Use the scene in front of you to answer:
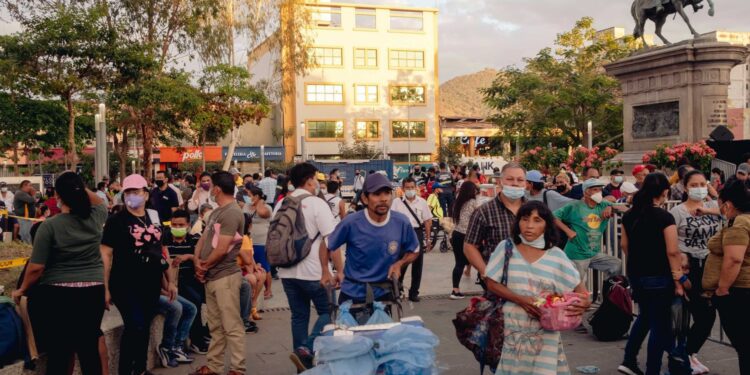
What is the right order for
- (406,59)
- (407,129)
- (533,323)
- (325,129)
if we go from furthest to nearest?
(406,59) < (407,129) < (325,129) < (533,323)

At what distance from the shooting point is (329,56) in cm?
6269

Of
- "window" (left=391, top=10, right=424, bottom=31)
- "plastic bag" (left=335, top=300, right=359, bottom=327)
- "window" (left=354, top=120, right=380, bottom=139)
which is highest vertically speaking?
"window" (left=391, top=10, right=424, bottom=31)

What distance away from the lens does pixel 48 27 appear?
65.3 ft

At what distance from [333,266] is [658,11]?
48.3 ft

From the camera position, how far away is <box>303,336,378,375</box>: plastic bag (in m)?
4.21

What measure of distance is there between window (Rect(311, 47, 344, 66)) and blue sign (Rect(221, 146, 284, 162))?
842cm

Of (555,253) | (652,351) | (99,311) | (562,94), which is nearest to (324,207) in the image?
(99,311)

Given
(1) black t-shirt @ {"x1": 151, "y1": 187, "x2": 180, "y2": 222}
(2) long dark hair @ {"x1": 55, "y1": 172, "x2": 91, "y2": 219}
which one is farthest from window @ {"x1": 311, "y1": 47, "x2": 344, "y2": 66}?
(2) long dark hair @ {"x1": 55, "y1": 172, "x2": 91, "y2": 219}

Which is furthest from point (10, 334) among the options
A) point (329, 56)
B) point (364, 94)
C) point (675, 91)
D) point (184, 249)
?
point (364, 94)

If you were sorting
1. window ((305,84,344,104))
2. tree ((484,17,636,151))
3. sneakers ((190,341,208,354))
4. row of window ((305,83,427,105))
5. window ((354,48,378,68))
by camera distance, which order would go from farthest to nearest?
window ((354,48,378,68))
row of window ((305,83,427,105))
window ((305,84,344,104))
tree ((484,17,636,151))
sneakers ((190,341,208,354))

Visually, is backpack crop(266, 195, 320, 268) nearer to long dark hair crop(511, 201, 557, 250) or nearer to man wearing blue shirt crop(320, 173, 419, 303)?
man wearing blue shirt crop(320, 173, 419, 303)

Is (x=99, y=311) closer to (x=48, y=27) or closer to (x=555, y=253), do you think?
(x=555, y=253)

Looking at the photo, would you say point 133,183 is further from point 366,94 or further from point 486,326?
point 366,94

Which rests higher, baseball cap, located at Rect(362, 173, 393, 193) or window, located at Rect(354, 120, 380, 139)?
window, located at Rect(354, 120, 380, 139)
